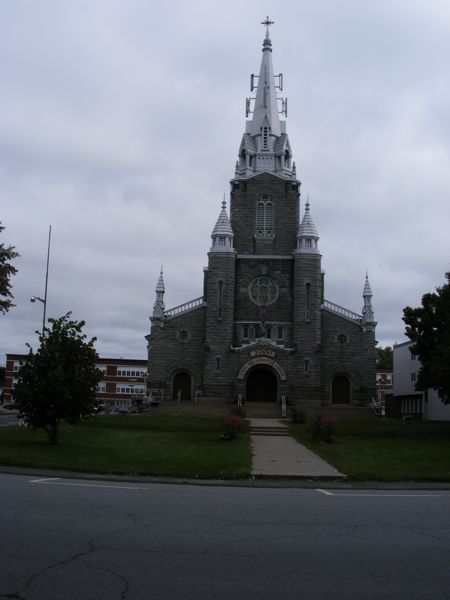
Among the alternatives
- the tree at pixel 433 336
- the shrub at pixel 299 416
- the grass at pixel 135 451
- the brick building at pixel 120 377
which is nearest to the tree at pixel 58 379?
the grass at pixel 135 451

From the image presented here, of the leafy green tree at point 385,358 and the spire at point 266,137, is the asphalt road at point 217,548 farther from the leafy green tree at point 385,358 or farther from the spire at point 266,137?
the leafy green tree at point 385,358

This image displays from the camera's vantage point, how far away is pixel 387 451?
23.9 meters

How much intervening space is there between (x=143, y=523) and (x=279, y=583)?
332 centimetres

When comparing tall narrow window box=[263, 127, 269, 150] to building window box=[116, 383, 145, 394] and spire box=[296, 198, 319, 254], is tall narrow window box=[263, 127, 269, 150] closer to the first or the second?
spire box=[296, 198, 319, 254]

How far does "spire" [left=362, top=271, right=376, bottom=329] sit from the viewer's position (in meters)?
53.9

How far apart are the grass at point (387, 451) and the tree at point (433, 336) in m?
2.54

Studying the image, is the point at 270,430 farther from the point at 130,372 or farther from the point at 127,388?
the point at 130,372

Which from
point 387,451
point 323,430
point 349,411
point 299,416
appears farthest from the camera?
point 349,411

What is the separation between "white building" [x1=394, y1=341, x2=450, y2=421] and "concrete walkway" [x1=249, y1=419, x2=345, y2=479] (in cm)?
2872

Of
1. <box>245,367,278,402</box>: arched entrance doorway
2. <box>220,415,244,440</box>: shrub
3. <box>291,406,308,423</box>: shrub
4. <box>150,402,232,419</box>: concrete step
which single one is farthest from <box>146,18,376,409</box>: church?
<box>220,415,244,440</box>: shrub

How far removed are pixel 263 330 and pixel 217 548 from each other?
1801 inches

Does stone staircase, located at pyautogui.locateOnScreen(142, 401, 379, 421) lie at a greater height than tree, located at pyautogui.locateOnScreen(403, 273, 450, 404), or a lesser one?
lesser

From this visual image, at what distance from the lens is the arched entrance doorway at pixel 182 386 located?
53719mm

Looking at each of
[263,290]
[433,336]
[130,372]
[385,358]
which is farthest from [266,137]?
[385,358]
